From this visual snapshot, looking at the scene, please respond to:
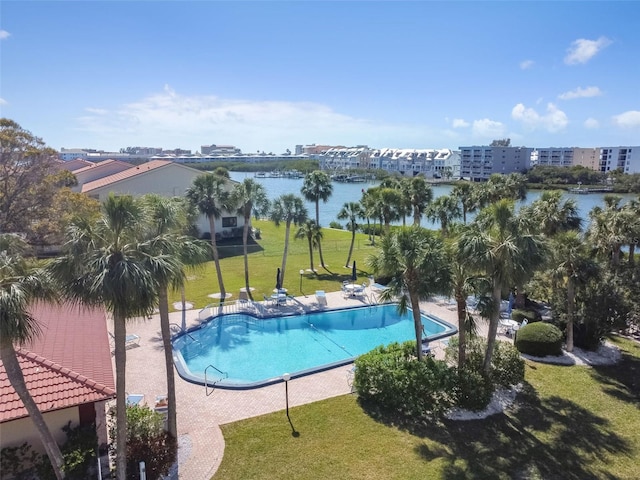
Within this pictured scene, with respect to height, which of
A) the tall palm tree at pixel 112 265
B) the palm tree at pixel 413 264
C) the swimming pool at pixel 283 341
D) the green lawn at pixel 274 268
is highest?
the tall palm tree at pixel 112 265

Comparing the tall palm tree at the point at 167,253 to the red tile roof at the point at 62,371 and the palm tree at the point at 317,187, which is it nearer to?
the red tile roof at the point at 62,371

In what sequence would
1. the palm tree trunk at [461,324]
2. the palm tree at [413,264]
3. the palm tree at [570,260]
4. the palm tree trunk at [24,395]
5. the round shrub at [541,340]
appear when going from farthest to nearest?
the round shrub at [541,340] → the palm tree at [570,260] → the palm tree trunk at [461,324] → the palm tree at [413,264] → the palm tree trunk at [24,395]

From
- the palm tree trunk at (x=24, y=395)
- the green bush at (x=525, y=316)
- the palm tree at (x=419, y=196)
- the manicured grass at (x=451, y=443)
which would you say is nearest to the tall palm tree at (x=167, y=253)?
the palm tree trunk at (x=24, y=395)

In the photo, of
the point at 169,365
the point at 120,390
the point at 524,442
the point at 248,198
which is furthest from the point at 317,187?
the point at 120,390

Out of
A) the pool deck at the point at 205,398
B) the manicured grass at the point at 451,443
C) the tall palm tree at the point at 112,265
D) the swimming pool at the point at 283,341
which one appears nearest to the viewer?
the tall palm tree at the point at 112,265

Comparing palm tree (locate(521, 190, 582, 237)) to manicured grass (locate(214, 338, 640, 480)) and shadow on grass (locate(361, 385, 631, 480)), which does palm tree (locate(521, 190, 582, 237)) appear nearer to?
manicured grass (locate(214, 338, 640, 480))

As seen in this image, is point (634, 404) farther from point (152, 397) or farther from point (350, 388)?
point (152, 397)

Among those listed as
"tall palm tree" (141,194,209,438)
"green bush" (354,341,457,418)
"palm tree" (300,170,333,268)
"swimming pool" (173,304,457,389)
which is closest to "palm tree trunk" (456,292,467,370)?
"green bush" (354,341,457,418)
